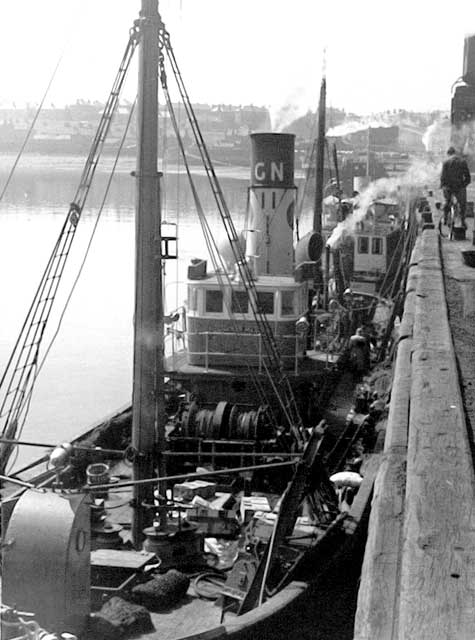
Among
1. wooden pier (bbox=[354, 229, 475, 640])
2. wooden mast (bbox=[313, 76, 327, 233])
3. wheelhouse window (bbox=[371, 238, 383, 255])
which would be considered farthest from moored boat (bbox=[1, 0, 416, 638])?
wheelhouse window (bbox=[371, 238, 383, 255])

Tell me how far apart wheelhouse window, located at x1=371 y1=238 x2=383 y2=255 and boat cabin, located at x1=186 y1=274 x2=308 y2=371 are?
16.7 meters

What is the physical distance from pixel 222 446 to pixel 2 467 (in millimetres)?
3741

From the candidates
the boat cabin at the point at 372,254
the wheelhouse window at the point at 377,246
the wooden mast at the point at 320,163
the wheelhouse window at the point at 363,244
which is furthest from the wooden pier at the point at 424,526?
the wheelhouse window at the point at 363,244

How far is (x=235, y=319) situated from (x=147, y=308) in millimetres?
6974

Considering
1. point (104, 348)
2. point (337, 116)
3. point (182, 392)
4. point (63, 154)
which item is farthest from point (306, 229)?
point (337, 116)

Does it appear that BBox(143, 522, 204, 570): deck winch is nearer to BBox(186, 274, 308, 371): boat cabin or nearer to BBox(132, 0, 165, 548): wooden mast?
BBox(132, 0, 165, 548): wooden mast

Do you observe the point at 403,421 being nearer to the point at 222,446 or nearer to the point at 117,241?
the point at 222,446

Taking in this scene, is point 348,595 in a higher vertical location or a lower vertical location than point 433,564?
lower

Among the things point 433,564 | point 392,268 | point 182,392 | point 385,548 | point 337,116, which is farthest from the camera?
point 337,116

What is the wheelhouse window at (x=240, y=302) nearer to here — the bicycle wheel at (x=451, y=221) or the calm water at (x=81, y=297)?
the calm water at (x=81, y=297)

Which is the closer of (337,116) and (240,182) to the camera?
(240,182)

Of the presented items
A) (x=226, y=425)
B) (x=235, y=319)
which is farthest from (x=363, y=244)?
(x=226, y=425)

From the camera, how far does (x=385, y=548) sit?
8.59ft

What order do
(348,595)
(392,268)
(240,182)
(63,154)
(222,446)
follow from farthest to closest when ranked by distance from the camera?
(63,154) < (240,182) < (392,268) < (222,446) < (348,595)
